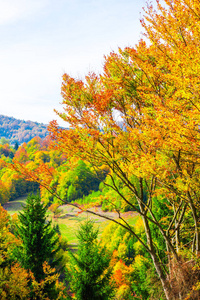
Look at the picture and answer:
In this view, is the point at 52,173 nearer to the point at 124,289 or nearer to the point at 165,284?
the point at 165,284

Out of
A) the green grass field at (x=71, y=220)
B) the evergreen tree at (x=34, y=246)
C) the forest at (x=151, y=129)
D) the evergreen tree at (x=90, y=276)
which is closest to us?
the forest at (x=151, y=129)

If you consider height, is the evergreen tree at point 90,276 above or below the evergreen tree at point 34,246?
below

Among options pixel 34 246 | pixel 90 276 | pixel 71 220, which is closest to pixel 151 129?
pixel 90 276

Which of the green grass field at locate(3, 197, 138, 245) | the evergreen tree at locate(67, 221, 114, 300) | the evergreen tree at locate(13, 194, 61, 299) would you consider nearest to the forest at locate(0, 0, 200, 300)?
the evergreen tree at locate(67, 221, 114, 300)

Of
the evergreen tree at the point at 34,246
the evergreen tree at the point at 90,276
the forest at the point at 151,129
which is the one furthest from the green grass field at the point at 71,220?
the forest at the point at 151,129

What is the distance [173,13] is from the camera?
434cm

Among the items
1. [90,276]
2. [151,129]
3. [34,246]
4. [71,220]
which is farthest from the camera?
[71,220]

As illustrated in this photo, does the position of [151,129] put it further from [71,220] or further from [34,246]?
[71,220]

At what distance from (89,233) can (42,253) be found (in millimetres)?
3027

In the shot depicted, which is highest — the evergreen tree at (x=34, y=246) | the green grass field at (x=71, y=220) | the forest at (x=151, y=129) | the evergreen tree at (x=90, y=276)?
the forest at (x=151, y=129)

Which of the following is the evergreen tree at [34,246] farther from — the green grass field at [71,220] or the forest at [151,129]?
the green grass field at [71,220]

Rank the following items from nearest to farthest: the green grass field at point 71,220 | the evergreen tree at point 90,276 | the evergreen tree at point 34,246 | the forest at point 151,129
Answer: the forest at point 151,129 → the evergreen tree at point 90,276 → the evergreen tree at point 34,246 → the green grass field at point 71,220

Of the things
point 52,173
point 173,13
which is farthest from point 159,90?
point 52,173

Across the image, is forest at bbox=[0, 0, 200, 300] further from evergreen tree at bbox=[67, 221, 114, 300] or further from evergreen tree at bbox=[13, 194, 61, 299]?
evergreen tree at bbox=[13, 194, 61, 299]
